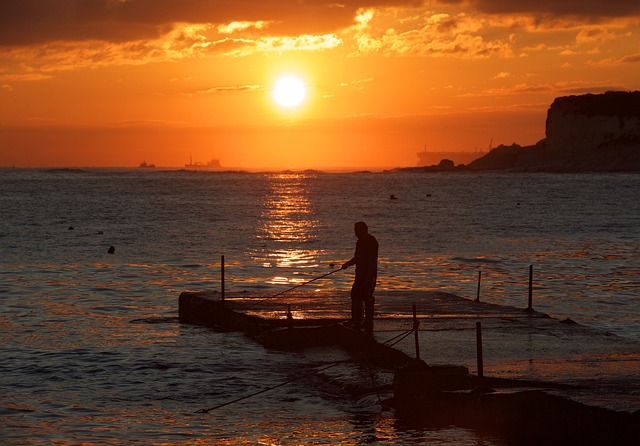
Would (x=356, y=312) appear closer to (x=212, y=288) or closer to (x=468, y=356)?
(x=468, y=356)

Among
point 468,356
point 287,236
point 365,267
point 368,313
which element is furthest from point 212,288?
point 287,236

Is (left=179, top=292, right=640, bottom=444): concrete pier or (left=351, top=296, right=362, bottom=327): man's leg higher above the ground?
(left=351, top=296, right=362, bottom=327): man's leg

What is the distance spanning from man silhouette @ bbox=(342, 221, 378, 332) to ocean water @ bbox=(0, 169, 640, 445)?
4.98ft

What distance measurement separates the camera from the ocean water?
47.4ft

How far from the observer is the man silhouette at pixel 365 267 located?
1825cm

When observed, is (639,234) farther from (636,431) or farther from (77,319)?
(636,431)

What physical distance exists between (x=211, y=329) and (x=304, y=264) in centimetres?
1839

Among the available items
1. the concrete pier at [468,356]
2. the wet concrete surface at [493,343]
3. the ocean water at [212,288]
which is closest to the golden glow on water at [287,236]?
the ocean water at [212,288]

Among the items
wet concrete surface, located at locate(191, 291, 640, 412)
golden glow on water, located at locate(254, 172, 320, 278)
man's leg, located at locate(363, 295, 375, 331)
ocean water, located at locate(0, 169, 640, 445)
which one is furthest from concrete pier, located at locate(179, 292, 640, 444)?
golden glow on water, located at locate(254, 172, 320, 278)

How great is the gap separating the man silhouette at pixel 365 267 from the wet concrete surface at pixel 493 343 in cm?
60

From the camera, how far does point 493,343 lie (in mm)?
17969

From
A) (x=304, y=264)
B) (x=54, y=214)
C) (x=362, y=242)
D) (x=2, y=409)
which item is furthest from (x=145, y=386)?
(x=54, y=214)

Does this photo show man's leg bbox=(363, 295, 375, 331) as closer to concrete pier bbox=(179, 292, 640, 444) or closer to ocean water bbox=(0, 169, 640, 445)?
concrete pier bbox=(179, 292, 640, 444)

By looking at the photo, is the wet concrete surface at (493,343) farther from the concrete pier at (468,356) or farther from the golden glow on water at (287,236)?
the golden glow on water at (287,236)
